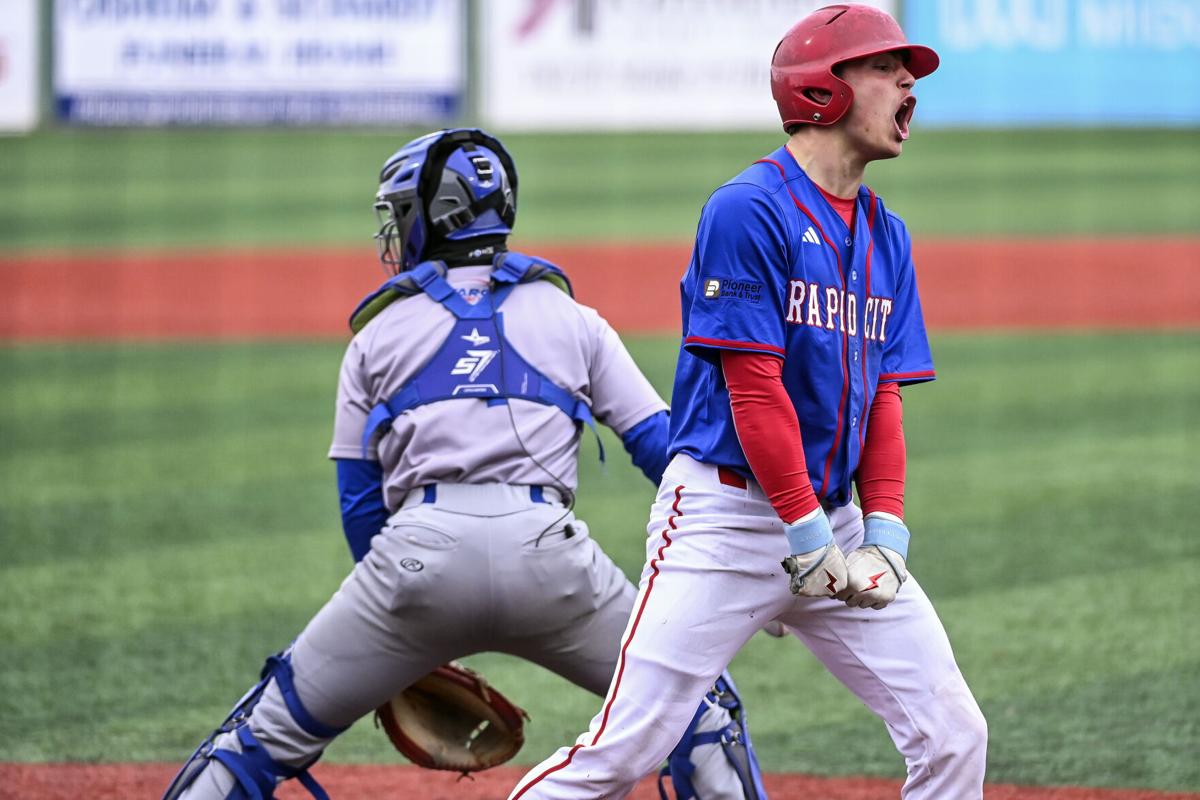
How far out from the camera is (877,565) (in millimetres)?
2955

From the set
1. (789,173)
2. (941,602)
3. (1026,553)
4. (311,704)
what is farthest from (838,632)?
(1026,553)

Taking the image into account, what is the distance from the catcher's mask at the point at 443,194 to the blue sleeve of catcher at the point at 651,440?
508 mm

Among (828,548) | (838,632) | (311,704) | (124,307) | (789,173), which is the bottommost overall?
(124,307)

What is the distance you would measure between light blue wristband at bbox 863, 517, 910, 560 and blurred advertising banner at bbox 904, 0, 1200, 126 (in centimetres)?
1754

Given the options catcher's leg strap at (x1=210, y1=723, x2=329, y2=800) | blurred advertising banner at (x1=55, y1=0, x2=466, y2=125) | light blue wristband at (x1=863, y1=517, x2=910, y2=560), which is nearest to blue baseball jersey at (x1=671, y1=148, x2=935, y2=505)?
light blue wristband at (x1=863, y1=517, x2=910, y2=560)

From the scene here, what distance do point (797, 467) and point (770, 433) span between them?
0.07 m

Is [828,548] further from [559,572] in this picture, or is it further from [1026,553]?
[1026,553]

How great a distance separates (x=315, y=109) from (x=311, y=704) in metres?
15.8

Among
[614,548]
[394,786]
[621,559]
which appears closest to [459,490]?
[394,786]

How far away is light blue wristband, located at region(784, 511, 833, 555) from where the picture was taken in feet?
9.42

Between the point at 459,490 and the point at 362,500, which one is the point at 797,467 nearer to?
the point at 459,490

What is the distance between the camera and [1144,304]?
14.0 m

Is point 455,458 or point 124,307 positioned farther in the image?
point 124,307

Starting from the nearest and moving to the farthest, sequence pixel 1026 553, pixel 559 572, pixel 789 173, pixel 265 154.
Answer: pixel 789 173
pixel 559 572
pixel 1026 553
pixel 265 154
